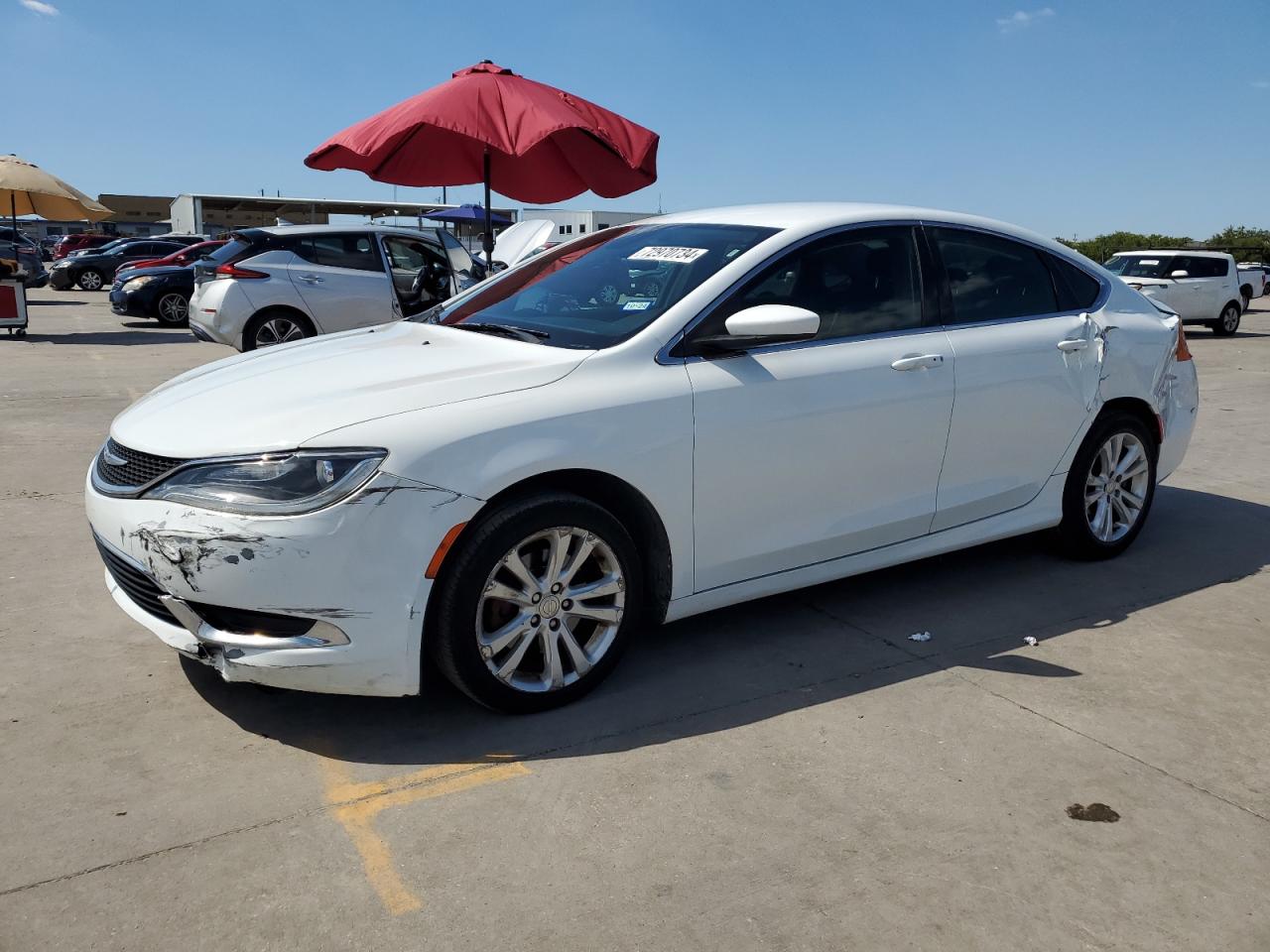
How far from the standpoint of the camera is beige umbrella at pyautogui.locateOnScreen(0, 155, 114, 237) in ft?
56.7

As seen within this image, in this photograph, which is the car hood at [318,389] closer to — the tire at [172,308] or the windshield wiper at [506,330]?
the windshield wiper at [506,330]

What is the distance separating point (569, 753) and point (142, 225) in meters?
99.0

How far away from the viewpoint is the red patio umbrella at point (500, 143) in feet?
23.1

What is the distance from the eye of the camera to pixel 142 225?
9125 cm

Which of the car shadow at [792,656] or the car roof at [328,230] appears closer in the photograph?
the car shadow at [792,656]

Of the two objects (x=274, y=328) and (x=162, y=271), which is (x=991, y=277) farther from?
(x=162, y=271)

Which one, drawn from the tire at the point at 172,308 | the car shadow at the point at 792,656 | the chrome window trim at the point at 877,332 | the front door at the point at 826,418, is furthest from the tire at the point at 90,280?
the front door at the point at 826,418

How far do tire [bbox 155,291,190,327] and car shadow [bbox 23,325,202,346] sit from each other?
2.55ft

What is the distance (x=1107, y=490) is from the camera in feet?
17.2

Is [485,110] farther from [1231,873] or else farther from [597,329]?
[1231,873]

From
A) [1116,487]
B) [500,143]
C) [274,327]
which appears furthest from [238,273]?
[1116,487]

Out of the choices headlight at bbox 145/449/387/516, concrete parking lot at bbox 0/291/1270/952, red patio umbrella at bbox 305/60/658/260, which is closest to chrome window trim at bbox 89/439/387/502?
headlight at bbox 145/449/387/516

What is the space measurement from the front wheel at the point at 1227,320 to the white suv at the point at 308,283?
Result: 14.9 m

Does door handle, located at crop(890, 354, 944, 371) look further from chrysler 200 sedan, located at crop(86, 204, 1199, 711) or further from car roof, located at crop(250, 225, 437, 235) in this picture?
car roof, located at crop(250, 225, 437, 235)
